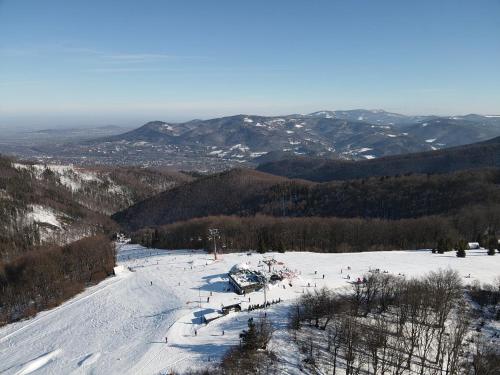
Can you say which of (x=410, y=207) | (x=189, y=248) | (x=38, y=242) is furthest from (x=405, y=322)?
(x=38, y=242)

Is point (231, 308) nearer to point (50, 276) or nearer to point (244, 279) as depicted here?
point (244, 279)

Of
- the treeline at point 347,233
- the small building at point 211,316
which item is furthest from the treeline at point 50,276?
the small building at point 211,316

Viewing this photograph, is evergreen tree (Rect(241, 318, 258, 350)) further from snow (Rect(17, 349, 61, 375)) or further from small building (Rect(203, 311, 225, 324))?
snow (Rect(17, 349, 61, 375))

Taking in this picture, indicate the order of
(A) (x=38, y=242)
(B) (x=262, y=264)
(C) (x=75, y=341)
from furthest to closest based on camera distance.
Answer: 1. (A) (x=38, y=242)
2. (B) (x=262, y=264)
3. (C) (x=75, y=341)

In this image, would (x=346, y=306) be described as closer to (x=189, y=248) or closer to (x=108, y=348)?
(x=108, y=348)

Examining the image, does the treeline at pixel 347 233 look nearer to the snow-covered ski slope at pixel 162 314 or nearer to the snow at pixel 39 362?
the snow-covered ski slope at pixel 162 314
